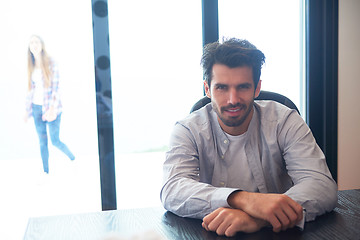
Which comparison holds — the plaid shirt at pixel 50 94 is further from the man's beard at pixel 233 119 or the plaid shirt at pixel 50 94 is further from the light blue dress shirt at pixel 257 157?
the man's beard at pixel 233 119

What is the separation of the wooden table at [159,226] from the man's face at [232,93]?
0.47 metres

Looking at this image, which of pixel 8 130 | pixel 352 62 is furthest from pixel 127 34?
pixel 352 62

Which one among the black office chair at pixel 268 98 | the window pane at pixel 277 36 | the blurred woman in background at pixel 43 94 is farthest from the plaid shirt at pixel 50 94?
the window pane at pixel 277 36

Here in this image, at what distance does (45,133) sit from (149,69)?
2.97 feet

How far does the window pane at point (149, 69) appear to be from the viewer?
2.32 meters

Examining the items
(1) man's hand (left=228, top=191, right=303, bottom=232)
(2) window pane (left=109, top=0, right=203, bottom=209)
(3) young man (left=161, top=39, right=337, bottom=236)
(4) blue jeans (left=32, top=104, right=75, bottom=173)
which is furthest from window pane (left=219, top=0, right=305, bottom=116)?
(1) man's hand (left=228, top=191, right=303, bottom=232)

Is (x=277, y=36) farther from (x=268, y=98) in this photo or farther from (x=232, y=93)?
(x=232, y=93)

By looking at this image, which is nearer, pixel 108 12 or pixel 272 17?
pixel 108 12

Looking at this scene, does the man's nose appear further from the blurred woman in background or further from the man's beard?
the blurred woman in background

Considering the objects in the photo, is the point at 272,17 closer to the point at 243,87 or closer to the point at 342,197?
the point at 243,87

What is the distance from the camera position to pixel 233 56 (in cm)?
125

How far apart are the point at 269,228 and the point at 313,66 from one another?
210 centimetres

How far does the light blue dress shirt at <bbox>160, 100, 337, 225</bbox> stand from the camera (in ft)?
3.36

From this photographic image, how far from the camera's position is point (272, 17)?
2.62 meters
